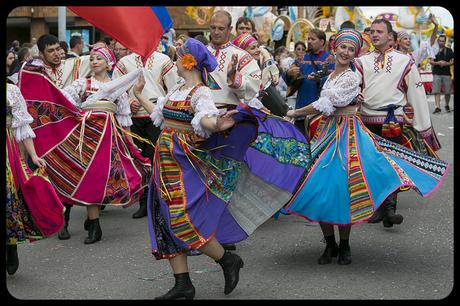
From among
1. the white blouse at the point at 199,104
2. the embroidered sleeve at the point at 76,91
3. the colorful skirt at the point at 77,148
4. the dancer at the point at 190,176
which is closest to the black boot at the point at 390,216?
the dancer at the point at 190,176

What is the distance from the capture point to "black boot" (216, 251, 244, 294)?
5070 mm

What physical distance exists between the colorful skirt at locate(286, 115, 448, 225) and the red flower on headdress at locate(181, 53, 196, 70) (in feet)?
4.20

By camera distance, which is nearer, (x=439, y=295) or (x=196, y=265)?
(x=439, y=295)

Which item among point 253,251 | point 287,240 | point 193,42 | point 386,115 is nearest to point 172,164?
point 193,42

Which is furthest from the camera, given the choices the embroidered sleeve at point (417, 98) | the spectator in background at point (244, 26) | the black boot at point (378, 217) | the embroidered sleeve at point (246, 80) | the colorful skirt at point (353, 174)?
the spectator in background at point (244, 26)

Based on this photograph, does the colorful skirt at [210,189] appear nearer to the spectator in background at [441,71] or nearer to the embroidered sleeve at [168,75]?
the embroidered sleeve at [168,75]

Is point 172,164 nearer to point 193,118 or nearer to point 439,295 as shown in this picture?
point 193,118

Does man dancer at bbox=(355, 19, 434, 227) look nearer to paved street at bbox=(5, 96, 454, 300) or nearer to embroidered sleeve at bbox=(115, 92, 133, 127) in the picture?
paved street at bbox=(5, 96, 454, 300)

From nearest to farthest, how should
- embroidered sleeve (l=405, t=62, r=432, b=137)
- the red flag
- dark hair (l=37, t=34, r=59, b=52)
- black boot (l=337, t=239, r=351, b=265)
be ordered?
the red flag → black boot (l=337, t=239, r=351, b=265) → embroidered sleeve (l=405, t=62, r=432, b=137) → dark hair (l=37, t=34, r=59, b=52)

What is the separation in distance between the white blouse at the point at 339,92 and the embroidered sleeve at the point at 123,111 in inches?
78.5

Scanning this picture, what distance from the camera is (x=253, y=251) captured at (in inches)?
252

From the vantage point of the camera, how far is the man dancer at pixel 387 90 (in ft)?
22.7

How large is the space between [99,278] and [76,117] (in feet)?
5.87

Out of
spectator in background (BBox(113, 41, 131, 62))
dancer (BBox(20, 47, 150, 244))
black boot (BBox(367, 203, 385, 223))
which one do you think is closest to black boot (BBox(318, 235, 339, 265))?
black boot (BBox(367, 203, 385, 223))
